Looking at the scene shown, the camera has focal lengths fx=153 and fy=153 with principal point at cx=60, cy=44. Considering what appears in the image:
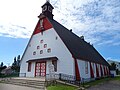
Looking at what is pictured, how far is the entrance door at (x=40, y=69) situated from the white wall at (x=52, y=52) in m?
0.90

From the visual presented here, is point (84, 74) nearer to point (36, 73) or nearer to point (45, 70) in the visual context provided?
point (45, 70)

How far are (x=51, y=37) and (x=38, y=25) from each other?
469 cm

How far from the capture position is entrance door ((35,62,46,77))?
77.1 feet

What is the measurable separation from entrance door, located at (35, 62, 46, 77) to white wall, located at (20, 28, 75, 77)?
90 centimetres

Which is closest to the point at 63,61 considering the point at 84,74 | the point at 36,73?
the point at 84,74

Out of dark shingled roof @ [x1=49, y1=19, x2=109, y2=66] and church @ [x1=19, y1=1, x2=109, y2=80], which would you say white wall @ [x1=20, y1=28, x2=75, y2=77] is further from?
dark shingled roof @ [x1=49, y1=19, x2=109, y2=66]

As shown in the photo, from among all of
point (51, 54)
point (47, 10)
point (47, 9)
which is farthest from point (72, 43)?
point (47, 9)

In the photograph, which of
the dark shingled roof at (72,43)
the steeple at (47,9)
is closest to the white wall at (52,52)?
the dark shingled roof at (72,43)

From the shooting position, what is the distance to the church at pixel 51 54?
67.5ft

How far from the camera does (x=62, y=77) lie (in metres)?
19.6

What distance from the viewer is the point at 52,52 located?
22.8 metres

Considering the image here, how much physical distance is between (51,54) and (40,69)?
3.20m

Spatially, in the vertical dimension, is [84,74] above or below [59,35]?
below

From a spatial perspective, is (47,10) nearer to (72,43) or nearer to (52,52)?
(72,43)
